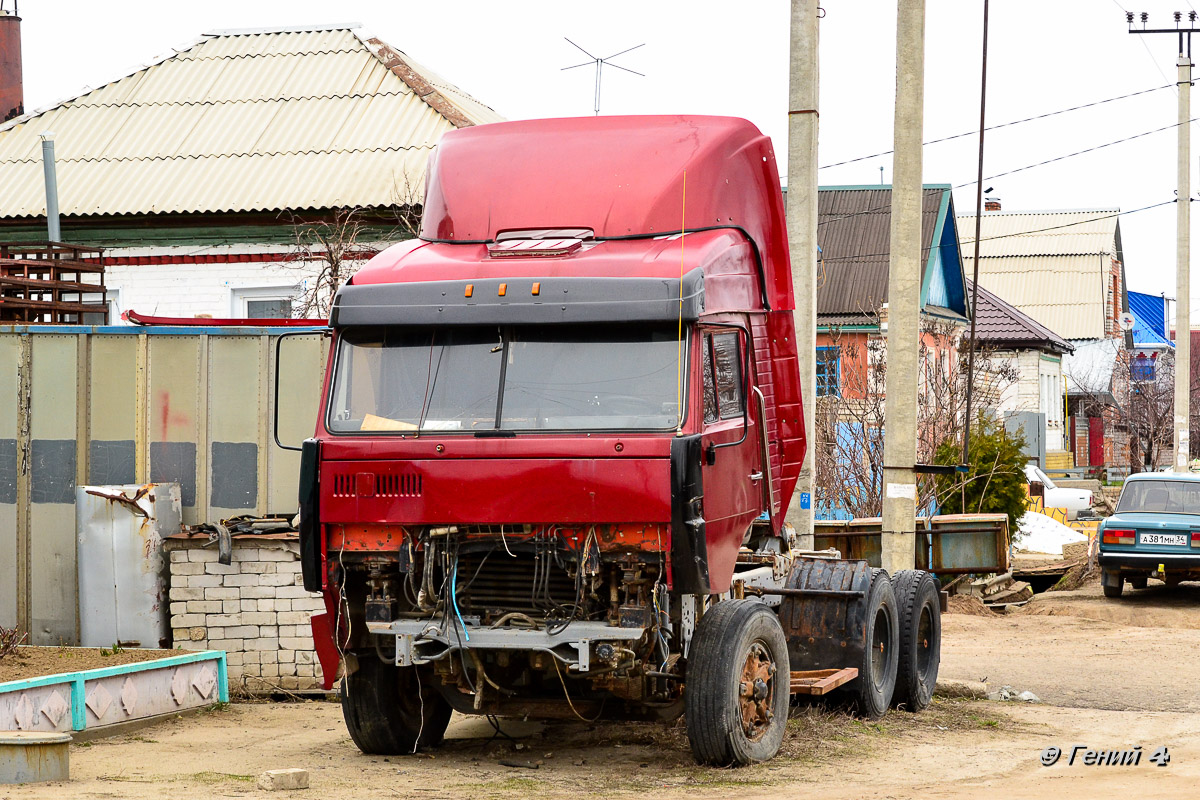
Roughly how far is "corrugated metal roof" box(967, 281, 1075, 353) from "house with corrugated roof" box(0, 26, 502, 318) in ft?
82.3

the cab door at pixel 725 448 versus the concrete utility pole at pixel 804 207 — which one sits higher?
the concrete utility pole at pixel 804 207

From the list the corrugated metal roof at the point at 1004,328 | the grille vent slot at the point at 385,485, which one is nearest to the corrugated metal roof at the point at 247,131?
the grille vent slot at the point at 385,485

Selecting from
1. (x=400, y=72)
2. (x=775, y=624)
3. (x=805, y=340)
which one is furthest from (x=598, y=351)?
(x=400, y=72)

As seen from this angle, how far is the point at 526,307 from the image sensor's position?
7.84m

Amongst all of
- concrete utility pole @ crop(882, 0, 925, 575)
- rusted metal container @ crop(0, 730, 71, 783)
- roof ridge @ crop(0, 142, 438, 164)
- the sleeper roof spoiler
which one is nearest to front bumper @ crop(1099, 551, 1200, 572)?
concrete utility pole @ crop(882, 0, 925, 575)

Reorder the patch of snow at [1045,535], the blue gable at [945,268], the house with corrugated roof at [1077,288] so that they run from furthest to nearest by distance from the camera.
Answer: the house with corrugated roof at [1077,288] < the blue gable at [945,268] < the patch of snow at [1045,535]

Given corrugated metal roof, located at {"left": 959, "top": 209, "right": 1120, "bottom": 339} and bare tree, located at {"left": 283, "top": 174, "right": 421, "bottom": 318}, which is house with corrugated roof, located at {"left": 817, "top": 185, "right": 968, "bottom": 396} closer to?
bare tree, located at {"left": 283, "top": 174, "right": 421, "bottom": 318}

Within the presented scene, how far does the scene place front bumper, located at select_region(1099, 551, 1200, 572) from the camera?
64.0 ft

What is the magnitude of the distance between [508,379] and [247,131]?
1406cm

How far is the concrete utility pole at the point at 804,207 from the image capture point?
38.3ft

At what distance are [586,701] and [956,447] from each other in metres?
14.5

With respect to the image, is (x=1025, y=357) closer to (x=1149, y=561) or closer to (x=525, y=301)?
(x=1149, y=561)

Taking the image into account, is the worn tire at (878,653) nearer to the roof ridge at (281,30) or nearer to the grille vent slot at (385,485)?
the grille vent slot at (385,485)

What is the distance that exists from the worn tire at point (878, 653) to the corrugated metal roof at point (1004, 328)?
32.8 m
